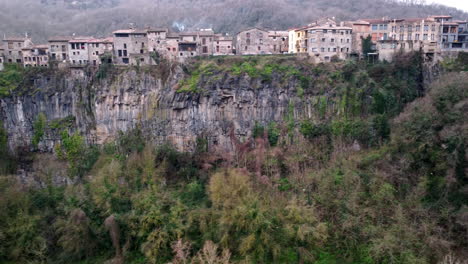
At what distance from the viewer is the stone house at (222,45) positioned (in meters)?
47.8

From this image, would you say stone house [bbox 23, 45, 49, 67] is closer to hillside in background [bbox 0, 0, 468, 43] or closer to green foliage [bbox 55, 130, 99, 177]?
green foliage [bbox 55, 130, 99, 177]

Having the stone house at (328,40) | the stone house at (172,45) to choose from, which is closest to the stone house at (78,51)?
the stone house at (172,45)

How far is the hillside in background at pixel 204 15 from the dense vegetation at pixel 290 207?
43470 millimetres

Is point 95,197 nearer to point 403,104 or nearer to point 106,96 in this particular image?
point 106,96

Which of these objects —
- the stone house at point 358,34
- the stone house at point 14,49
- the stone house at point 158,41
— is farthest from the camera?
the stone house at point 14,49

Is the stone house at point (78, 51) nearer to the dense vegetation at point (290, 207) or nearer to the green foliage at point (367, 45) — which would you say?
the dense vegetation at point (290, 207)

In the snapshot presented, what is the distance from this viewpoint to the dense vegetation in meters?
21.5

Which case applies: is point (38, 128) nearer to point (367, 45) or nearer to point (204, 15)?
point (367, 45)

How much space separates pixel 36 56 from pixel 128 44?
1182 centimetres

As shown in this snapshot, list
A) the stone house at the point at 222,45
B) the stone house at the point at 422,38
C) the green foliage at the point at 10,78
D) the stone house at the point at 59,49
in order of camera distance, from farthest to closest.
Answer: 1. the stone house at the point at 222,45
2. the stone house at the point at 59,49
3. the green foliage at the point at 10,78
4. the stone house at the point at 422,38

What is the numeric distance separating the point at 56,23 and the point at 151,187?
69.4 metres

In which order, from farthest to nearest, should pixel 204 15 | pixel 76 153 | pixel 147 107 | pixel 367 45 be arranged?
1. pixel 204 15
2. pixel 367 45
3. pixel 147 107
4. pixel 76 153

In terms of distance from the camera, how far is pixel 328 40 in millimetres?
42406

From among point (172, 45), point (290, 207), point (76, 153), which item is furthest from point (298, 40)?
point (76, 153)
